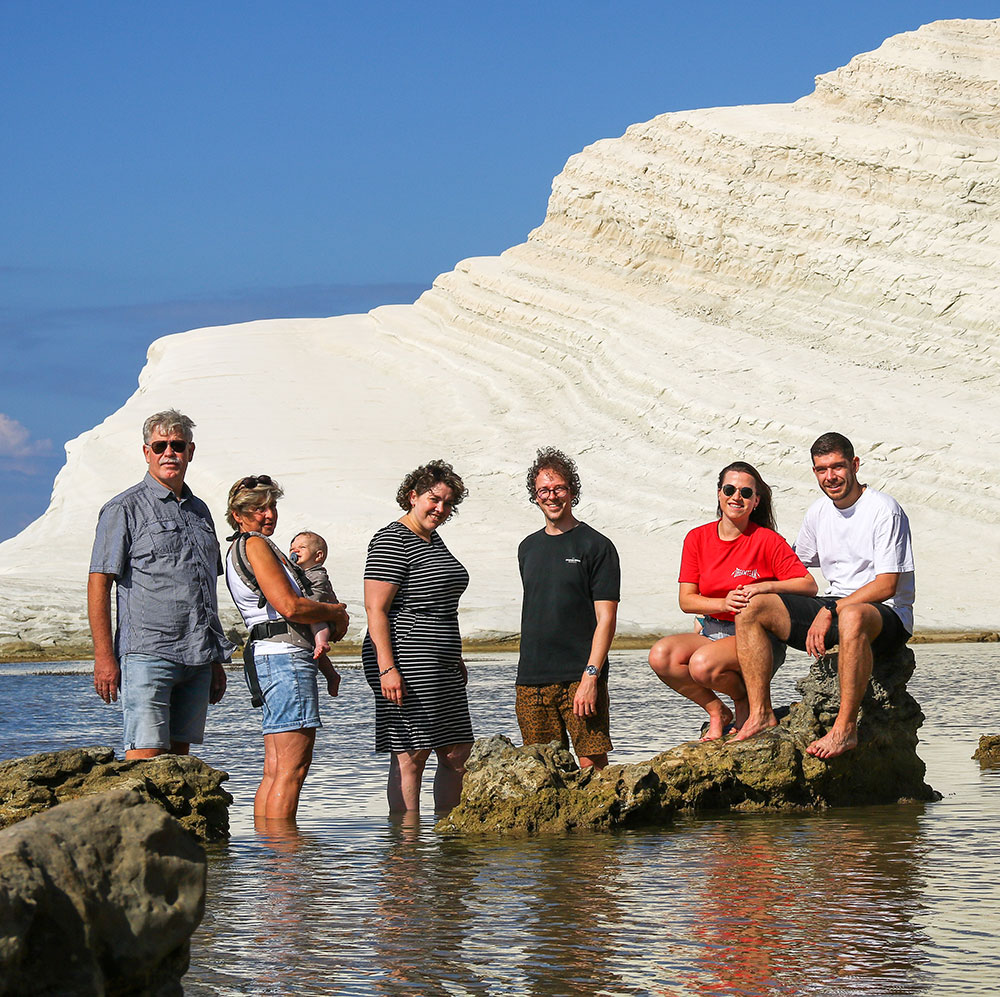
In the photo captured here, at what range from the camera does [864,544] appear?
268 inches

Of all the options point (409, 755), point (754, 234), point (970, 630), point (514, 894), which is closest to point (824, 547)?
point (409, 755)

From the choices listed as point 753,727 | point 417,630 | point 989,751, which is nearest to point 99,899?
point 417,630

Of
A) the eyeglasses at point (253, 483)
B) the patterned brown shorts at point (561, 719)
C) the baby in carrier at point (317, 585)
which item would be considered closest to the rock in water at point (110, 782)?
the baby in carrier at point (317, 585)

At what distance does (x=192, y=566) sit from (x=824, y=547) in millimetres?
2996

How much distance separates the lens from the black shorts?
6.84 meters

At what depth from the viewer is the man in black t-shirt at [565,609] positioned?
22.1 ft

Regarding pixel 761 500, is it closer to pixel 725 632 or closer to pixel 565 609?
pixel 725 632

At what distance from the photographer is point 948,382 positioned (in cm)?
3575

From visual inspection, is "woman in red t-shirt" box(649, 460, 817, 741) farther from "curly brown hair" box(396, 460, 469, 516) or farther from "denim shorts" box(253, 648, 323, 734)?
"denim shorts" box(253, 648, 323, 734)

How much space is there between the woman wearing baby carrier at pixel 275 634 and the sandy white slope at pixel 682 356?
2221cm

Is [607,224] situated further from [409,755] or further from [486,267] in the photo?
[409,755]

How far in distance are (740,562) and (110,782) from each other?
3025mm

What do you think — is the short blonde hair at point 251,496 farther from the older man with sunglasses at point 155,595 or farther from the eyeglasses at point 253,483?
the older man with sunglasses at point 155,595

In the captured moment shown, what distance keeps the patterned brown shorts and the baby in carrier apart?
90 cm
